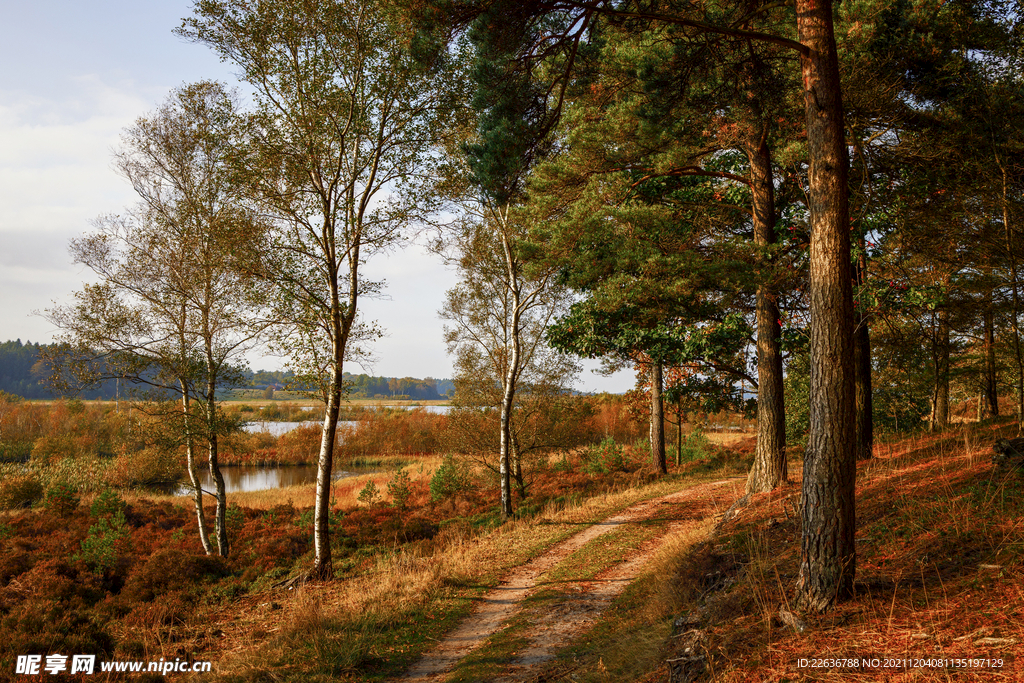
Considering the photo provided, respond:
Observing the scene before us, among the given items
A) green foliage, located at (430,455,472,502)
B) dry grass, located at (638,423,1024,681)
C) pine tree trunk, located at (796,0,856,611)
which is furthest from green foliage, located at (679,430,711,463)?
pine tree trunk, located at (796,0,856,611)

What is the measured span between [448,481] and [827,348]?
19396 millimetres

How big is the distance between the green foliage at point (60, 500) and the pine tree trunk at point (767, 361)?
2318cm

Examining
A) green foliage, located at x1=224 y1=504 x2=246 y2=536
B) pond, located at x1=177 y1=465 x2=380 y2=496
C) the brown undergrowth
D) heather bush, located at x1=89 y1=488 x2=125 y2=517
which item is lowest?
pond, located at x1=177 y1=465 x2=380 y2=496

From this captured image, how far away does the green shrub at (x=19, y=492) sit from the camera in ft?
66.3

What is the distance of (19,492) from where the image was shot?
20.6m

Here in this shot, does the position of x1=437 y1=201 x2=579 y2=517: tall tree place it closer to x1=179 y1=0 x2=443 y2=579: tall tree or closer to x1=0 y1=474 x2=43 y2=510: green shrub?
x1=179 y1=0 x2=443 y2=579: tall tree

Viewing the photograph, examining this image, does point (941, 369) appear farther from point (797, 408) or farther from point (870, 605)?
point (870, 605)

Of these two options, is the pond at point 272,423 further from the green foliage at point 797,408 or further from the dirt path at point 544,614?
the green foliage at point 797,408

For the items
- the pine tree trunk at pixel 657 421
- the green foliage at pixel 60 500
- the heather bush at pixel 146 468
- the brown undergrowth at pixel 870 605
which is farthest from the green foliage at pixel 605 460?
the green foliage at pixel 60 500

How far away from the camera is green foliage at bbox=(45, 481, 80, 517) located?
18.7 m

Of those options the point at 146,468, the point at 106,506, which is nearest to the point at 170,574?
the point at 106,506

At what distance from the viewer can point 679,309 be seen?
11.2m

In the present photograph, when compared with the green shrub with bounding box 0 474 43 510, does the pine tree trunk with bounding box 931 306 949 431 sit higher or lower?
higher

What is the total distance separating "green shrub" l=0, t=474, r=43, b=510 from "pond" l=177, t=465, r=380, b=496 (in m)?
14.0
